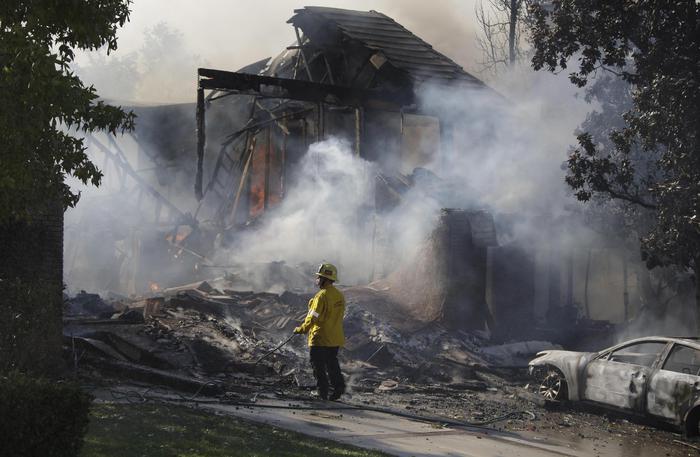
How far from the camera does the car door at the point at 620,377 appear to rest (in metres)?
11.3

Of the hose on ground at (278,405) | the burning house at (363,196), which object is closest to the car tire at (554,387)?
the hose on ground at (278,405)

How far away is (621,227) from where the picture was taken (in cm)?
2373

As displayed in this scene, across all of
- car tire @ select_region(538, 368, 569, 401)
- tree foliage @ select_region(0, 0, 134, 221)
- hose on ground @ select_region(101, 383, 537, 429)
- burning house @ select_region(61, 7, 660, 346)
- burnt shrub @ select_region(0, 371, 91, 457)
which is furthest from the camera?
burning house @ select_region(61, 7, 660, 346)

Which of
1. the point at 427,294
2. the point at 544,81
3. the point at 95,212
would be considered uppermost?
the point at 544,81

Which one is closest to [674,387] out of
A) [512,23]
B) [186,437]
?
[186,437]

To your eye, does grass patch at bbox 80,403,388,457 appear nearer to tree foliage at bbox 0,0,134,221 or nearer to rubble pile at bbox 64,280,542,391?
tree foliage at bbox 0,0,134,221

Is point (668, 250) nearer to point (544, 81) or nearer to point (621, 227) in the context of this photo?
point (621, 227)

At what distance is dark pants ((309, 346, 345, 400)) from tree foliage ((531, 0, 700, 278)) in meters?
6.40

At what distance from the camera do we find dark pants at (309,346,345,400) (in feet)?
35.9


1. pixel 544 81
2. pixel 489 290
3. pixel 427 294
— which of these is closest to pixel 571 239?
pixel 489 290

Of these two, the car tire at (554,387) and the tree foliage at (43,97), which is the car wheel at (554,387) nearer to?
the car tire at (554,387)

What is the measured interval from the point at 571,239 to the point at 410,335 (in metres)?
7.53

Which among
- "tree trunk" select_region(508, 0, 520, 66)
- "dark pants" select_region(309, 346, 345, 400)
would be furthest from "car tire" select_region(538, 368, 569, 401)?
"tree trunk" select_region(508, 0, 520, 66)

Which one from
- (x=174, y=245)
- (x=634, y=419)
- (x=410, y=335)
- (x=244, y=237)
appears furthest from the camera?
(x=174, y=245)
